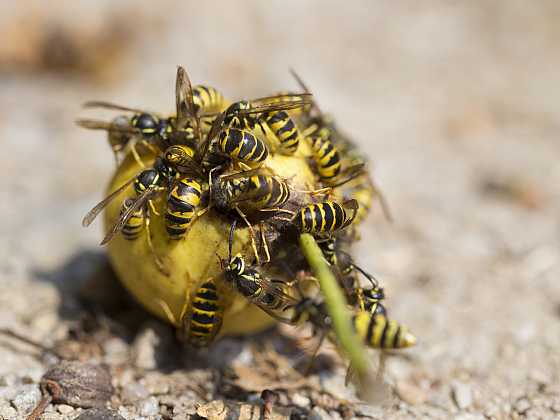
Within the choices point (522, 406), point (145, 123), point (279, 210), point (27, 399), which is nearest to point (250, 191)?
point (279, 210)

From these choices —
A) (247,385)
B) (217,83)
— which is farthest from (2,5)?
(247,385)

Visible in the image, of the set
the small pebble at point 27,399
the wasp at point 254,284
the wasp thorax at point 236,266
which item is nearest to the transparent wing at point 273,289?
the wasp at point 254,284

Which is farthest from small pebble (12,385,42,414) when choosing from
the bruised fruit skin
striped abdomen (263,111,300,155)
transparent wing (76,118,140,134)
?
striped abdomen (263,111,300,155)

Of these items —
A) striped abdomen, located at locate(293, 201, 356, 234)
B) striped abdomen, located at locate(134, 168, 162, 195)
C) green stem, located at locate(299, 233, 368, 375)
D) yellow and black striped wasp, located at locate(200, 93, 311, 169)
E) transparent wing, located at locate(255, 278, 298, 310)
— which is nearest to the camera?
green stem, located at locate(299, 233, 368, 375)

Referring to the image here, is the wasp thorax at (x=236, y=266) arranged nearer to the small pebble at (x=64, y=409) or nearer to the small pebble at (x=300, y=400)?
the small pebble at (x=300, y=400)

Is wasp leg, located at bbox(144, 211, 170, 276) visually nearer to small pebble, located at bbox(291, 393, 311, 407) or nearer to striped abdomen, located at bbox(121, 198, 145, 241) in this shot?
striped abdomen, located at bbox(121, 198, 145, 241)

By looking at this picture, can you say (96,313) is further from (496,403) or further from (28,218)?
→ (496,403)

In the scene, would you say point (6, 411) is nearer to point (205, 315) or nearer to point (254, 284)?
point (205, 315)
